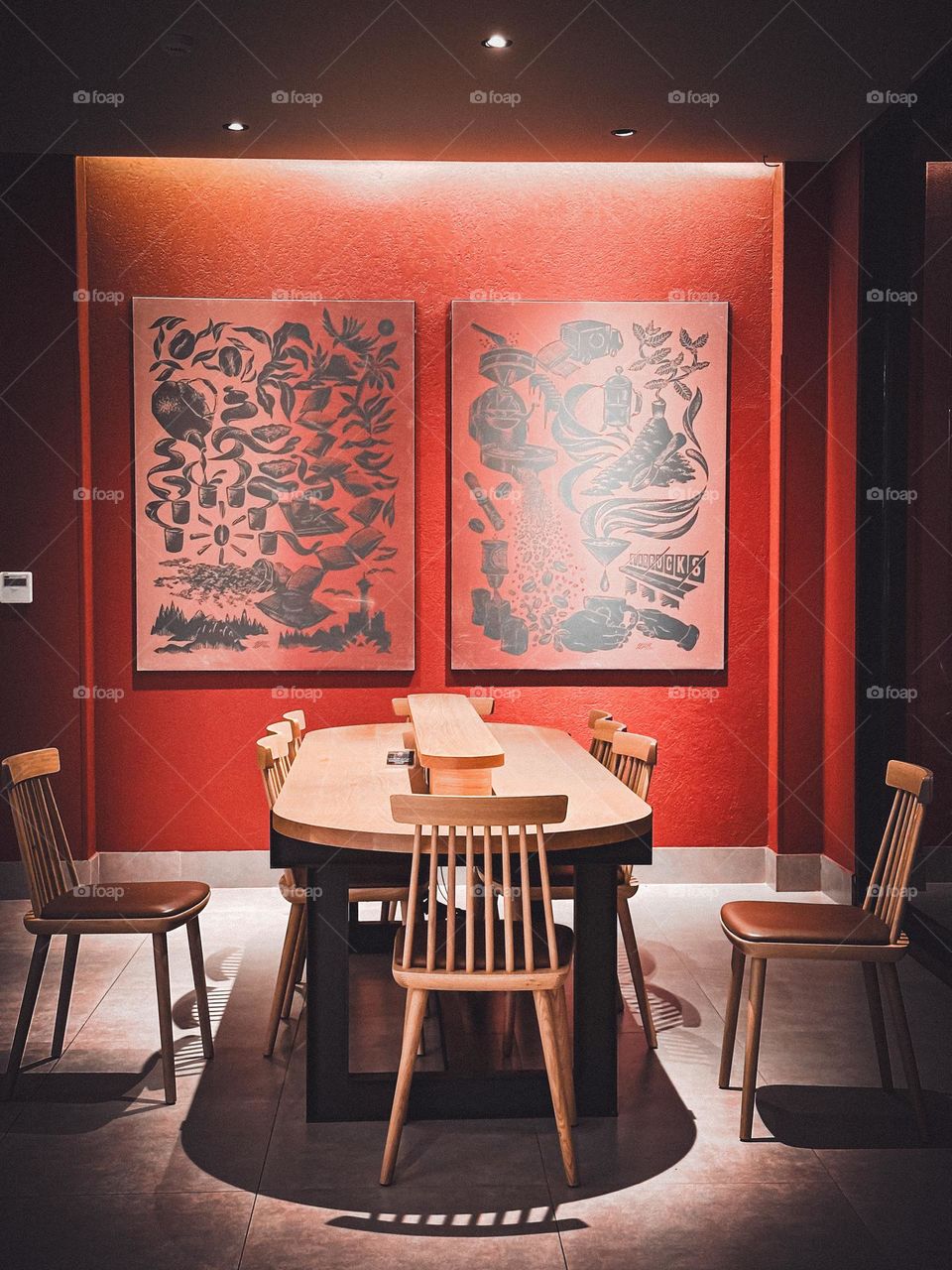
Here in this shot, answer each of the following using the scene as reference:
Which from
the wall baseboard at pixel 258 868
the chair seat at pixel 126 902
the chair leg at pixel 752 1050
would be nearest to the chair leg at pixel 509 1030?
the chair leg at pixel 752 1050

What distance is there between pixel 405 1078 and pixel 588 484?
3.22m

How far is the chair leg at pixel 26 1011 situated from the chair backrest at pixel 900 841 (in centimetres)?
223

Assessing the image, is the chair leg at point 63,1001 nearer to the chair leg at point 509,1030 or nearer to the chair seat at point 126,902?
the chair seat at point 126,902

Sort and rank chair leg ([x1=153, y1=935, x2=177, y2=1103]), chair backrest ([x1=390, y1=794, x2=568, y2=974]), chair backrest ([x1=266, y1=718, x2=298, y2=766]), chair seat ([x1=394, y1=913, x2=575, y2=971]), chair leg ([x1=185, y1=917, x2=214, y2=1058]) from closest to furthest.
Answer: chair backrest ([x1=390, y1=794, x2=568, y2=974]) < chair seat ([x1=394, y1=913, x2=575, y2=971]) < chair leg ([x1=153, y1=935, x2=177, y2=1103]) < chair leg ([x1=185, y1=917, x2=214, y2=1058]) < chair backrest ([x1=266, y1=718, x2=298, y2=766])

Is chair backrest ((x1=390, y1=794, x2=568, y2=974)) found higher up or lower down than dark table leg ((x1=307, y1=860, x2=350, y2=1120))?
higher up

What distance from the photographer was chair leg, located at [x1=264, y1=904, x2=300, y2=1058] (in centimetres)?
349

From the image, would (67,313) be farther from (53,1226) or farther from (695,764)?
(53,1226)

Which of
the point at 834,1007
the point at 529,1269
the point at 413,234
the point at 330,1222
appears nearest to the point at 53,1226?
the point at 330,1222

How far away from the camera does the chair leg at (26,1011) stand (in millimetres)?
3188

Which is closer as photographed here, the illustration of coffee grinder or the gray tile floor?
the gray tile floor

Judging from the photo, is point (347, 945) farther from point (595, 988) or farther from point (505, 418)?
point (505, 418)

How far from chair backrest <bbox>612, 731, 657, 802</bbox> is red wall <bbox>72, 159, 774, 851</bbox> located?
1485 mm

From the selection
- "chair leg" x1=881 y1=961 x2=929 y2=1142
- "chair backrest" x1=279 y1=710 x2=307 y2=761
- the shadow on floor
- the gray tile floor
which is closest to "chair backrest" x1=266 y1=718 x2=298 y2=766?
"chair backrest" x1=279 y1=710 x2=307 y2=761

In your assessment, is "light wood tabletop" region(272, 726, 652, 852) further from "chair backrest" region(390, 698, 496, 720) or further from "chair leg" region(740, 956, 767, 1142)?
"chair leg" region(740, 956, 767, 1142)
